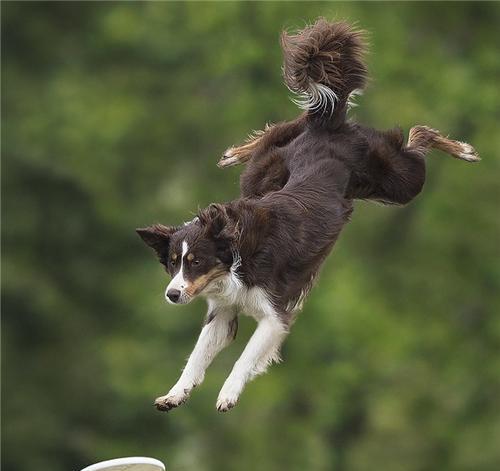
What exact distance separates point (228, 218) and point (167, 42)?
77.5ft

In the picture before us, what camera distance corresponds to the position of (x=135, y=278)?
32844 mm

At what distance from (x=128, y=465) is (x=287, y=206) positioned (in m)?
2.00

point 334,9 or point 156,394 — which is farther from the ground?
point 334,9

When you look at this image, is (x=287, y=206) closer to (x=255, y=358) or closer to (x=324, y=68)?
(x=255, y=358)

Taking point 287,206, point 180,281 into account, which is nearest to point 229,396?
point 180,281

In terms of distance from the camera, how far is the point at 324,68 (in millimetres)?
13164

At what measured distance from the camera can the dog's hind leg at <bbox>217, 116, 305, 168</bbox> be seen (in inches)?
527

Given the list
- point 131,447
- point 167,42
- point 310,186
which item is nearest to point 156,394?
point 131,447

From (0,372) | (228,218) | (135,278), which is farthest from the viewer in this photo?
(135,278)

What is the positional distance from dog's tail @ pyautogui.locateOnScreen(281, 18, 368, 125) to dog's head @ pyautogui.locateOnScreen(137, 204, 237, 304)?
1562mm

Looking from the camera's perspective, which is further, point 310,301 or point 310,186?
point 310,301

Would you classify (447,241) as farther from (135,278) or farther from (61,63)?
(61,63)

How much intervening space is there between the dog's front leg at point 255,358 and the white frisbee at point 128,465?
0.53m

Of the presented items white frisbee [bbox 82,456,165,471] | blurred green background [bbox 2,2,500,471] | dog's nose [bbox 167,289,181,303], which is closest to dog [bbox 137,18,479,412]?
dog's nose [bbox 167,289,181,303]
